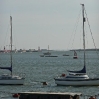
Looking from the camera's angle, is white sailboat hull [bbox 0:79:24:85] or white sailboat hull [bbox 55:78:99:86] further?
white sailboat hull [bbox 0:79:24:85]

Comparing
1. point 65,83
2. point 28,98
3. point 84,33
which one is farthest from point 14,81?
→ point 28,98

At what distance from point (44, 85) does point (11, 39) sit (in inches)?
384

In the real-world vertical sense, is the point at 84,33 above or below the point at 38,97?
above

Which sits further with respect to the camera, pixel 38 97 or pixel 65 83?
pixel 65 83

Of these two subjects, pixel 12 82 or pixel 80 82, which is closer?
pixel 80 82

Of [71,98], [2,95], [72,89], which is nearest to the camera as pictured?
[71,98]

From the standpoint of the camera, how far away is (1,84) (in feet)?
233

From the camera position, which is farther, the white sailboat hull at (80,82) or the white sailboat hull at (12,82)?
the white sailboat hull at (12,82)

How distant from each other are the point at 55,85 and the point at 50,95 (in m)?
34.4

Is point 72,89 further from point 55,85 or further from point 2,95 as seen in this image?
point 2,95

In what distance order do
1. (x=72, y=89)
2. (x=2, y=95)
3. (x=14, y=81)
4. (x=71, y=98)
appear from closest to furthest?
(x=71, y=98), (x=2, y=95), (x=72, y=89), (x=14, y=81)

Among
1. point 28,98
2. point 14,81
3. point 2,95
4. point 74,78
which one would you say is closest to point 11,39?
point 14,81

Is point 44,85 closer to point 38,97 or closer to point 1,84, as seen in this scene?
point 1,84

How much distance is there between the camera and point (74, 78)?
69.5 meters
